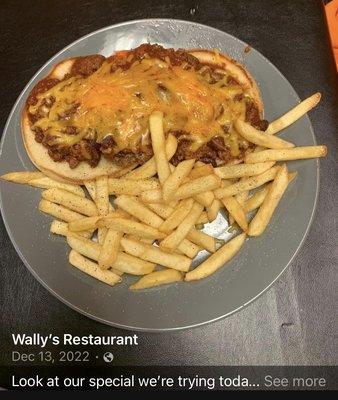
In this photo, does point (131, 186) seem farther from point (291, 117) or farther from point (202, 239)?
point (291, 117)

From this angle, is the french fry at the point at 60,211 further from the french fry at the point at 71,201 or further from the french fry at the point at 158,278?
the french fry at the point at 158,278

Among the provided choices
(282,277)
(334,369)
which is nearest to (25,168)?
(282,277)

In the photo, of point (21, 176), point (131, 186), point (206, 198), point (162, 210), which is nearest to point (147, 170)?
point (131, 186)

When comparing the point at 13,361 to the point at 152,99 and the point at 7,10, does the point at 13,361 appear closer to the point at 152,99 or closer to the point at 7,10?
the point at 152,99

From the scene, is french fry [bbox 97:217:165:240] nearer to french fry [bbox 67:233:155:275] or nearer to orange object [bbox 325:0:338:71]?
french fry [bbox 67:233:155:275]

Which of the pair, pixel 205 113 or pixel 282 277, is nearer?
pixel 205 113

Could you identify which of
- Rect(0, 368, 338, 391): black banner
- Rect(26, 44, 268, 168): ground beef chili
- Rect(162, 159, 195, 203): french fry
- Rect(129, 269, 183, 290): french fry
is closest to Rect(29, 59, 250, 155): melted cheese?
Rect(26, 44, 268, 168): ground beef chili

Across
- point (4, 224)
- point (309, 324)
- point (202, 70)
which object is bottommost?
point (309, 324)
